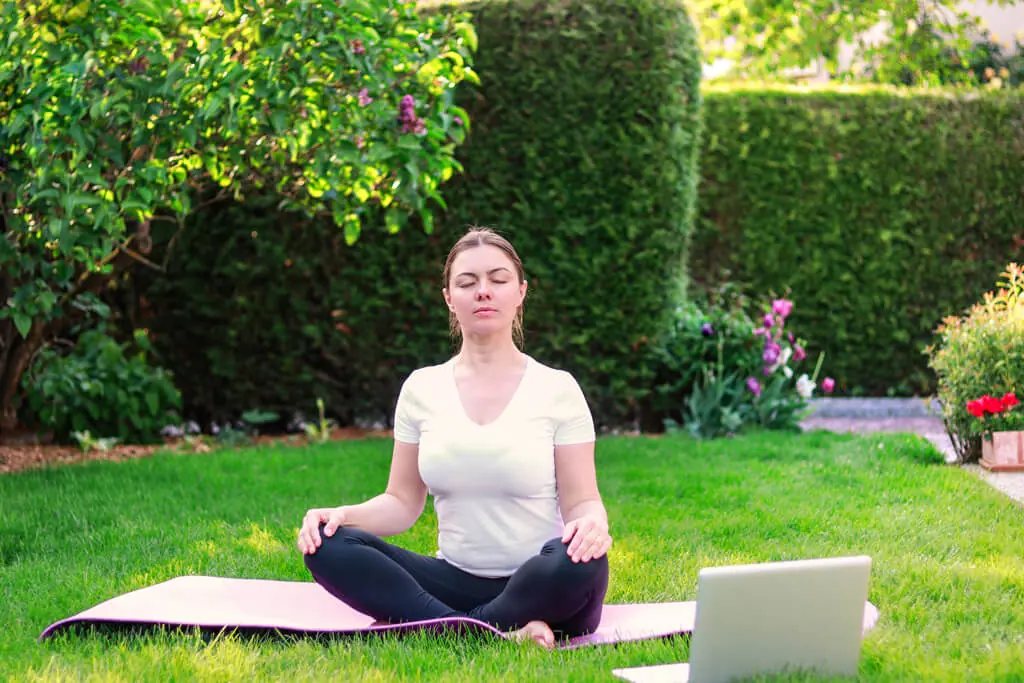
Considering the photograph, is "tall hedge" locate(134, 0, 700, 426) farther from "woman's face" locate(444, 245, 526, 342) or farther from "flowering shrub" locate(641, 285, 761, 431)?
"woman's face" locate(444, 245, 526, 342)

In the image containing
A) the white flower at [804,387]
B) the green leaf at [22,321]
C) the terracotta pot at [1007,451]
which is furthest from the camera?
the white flower at [804,387]

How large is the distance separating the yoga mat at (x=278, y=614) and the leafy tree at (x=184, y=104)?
1857mm

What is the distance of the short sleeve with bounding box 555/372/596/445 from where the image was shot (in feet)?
10.3

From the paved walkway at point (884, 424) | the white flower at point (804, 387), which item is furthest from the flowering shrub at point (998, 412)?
the white flower at point (804, 387)

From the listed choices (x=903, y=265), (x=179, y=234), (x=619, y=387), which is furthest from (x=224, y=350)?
(x=903, y=265)

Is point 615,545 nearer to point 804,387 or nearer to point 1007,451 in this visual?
point 1007,451

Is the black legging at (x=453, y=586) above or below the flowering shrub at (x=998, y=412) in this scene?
below

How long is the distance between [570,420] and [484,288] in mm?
434

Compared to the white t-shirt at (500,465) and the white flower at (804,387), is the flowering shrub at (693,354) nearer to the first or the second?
the white flower at (804,387)

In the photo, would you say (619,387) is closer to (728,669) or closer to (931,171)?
(931,171)

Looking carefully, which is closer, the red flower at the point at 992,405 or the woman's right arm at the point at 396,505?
the woman's right arm at the point at 396,505

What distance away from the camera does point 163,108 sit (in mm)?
4879

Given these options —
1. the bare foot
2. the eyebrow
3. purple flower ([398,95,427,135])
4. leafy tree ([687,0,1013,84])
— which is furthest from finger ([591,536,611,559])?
leafy tree ([687,0,1013,84])

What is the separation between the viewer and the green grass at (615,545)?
2.78 metres
